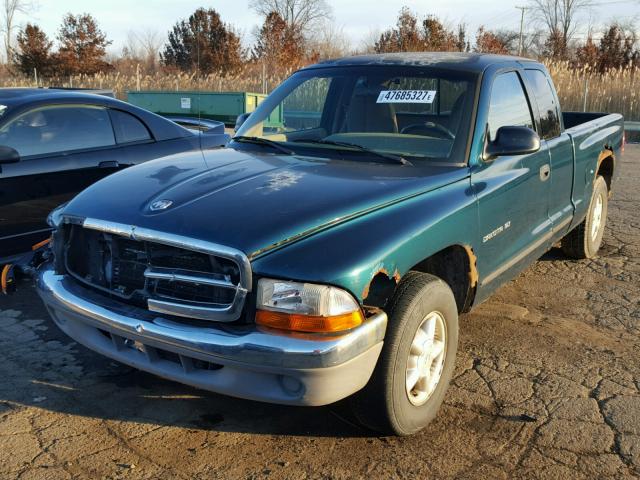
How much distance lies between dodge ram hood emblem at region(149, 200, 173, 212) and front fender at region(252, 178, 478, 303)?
0.62 m

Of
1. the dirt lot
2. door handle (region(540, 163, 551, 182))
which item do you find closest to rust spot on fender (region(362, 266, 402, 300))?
the dirt lot

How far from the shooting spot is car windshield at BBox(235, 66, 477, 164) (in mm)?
3689

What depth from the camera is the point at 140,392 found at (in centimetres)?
340

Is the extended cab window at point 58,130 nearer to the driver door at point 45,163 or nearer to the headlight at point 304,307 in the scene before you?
the driver door at point 45,163

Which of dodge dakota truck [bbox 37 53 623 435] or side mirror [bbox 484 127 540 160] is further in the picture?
side mirror [bbox 484 127 540 160]

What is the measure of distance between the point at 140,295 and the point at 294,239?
0.78 metres

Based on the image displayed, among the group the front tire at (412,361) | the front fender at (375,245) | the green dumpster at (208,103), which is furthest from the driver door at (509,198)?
the green dumpster at (208,103)

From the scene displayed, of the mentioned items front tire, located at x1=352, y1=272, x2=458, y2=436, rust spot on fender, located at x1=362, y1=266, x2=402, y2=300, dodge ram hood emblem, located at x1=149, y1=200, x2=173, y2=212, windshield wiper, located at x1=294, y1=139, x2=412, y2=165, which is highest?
windshield wiper, located at x1=294, y1=139, x2=412, y2=165

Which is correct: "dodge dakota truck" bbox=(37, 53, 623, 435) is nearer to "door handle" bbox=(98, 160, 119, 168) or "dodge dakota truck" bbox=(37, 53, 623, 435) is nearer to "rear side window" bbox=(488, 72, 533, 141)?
"rear side window" bbox=(488, 72, 533, 141)

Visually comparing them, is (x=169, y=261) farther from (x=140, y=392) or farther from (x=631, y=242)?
(x=631, y=242)

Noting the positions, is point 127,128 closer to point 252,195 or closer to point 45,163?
point 45,163

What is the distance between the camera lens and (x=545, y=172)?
4285mm

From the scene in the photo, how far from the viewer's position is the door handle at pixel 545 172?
4227mm

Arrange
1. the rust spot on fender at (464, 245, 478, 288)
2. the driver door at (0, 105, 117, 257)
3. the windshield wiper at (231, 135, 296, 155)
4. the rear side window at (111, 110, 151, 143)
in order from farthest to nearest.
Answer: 1. the rear side window at (111, 110, 151, 143)
2. the driver door at (0, 105, 117, 257)
3. the windshield wiper at (231, 135, 296, 155)
4. the rust spot on fender at (464, 245, 478, 288)
